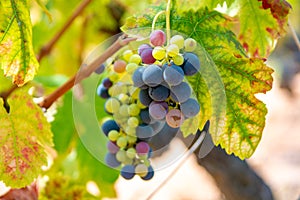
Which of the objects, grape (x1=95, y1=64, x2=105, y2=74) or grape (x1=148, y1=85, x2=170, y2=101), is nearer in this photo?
grape (x1=148, y1=85, x2=170, y2=101)

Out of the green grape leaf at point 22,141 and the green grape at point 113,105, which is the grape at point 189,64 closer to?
the green grape at point 113,105

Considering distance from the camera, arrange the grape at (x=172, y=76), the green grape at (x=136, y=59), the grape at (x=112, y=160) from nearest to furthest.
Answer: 1. the grape at (x=172, y=76)
2. the green grape at (x=136, y=59)
3. the grape at (x=112, y=160)

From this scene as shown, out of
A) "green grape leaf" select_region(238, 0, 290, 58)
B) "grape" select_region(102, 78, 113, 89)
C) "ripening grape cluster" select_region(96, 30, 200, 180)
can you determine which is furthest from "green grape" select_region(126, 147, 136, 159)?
"green grape leaf" select_region(238, 0, 290, 58)

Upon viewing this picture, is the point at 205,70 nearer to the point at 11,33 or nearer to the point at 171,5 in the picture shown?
the point at 171,5

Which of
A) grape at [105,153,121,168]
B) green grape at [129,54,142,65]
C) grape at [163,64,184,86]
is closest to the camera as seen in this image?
grape at [163,64,184,86]

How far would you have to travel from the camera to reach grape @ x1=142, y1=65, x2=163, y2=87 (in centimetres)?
61

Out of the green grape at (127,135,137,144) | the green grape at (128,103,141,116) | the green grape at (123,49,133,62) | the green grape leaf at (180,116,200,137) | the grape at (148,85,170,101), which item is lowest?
the green grape at (127,135,137,144)

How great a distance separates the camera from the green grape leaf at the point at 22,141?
2.53 feet

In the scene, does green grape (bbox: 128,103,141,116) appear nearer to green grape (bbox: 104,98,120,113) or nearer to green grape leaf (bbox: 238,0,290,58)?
green grape (bbox: 104,98,120,113)

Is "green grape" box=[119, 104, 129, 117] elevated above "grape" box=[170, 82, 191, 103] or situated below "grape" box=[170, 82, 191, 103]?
below

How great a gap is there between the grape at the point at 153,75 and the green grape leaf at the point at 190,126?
11 centimetres

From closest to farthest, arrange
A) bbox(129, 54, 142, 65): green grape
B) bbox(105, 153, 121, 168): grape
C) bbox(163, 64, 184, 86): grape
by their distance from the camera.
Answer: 1. bbox(163, 64, 184, 86): grape
2. bbox(129, 54, 142, 65): green grape
3. bbox(105, 153, 121, 168): grape

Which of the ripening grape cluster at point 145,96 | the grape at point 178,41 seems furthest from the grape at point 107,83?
the grape at point 178,41

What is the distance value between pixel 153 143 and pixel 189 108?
0.59ft
